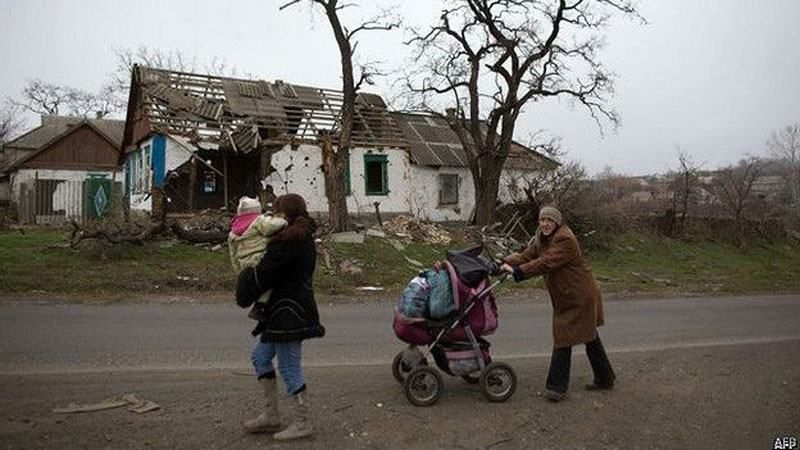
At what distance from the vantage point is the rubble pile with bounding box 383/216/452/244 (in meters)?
21.8

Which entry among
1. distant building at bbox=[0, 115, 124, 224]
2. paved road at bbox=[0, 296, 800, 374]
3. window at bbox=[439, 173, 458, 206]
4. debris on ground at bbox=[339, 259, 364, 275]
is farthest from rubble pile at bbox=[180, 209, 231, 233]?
distant building at bbox=[0, 115, 124, 224]

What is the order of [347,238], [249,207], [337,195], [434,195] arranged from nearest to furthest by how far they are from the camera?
[249,207]
[347,238]
[337,195]
[434,195]

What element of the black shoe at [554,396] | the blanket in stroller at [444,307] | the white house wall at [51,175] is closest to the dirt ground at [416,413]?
the black shoe at [554,396]

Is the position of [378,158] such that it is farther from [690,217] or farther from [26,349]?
[26,349]

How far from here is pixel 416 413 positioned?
5500 mm

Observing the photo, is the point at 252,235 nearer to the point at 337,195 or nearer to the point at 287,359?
the point at 287,359

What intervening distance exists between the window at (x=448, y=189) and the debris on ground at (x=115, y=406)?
24294 millimetres

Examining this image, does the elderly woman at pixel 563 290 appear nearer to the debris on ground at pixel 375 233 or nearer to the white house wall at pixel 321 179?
the debris on ground at pixel 375 233

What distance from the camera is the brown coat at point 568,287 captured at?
232 inches

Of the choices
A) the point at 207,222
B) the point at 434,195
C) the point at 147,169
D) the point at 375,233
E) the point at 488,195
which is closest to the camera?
the point at 207,222

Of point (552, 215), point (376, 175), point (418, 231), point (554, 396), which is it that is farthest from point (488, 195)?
point (554, 396)

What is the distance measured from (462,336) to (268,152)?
19997 millimetres

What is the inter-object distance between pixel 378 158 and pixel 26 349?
2073cm

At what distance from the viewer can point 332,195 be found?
21.1m
